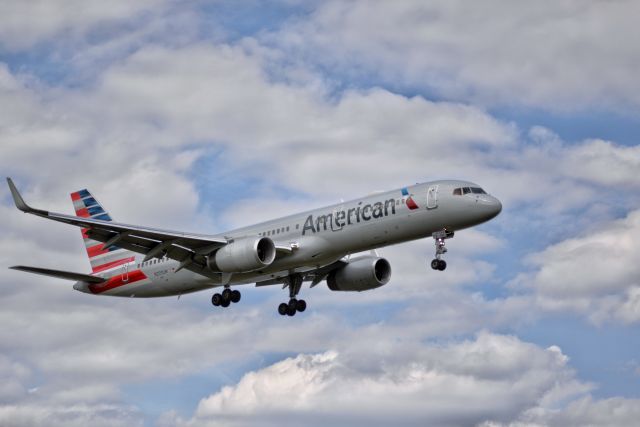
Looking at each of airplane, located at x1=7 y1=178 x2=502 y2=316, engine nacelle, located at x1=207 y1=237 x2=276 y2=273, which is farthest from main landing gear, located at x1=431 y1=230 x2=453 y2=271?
engine nacelle, located at x1=207 y1=237 x2=276 y2=273

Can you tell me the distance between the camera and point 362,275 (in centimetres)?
5769

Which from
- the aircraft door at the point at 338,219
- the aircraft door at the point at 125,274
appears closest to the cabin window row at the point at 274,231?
the aircraft door at the point at 338,219

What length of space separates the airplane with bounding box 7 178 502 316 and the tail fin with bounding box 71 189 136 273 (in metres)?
0.10

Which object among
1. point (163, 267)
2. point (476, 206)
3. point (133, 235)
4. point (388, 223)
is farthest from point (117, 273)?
point (476, 206)

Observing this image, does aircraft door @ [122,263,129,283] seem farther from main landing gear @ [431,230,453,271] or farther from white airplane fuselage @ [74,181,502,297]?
main landing gear @ [431,230,453,271]

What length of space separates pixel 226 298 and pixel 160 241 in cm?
495

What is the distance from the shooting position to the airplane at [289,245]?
156 feet

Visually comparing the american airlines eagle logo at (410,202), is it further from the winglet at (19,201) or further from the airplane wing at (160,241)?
the winglet at (19,201)

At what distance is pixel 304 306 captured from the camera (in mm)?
57312

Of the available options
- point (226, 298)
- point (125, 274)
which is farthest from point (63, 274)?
point (226, 298)

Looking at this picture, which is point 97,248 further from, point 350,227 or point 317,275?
point 350,227

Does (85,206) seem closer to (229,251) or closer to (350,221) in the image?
(229,251)

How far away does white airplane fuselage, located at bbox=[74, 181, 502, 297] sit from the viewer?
4744 cm

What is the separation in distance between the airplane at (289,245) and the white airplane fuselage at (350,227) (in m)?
0.05
